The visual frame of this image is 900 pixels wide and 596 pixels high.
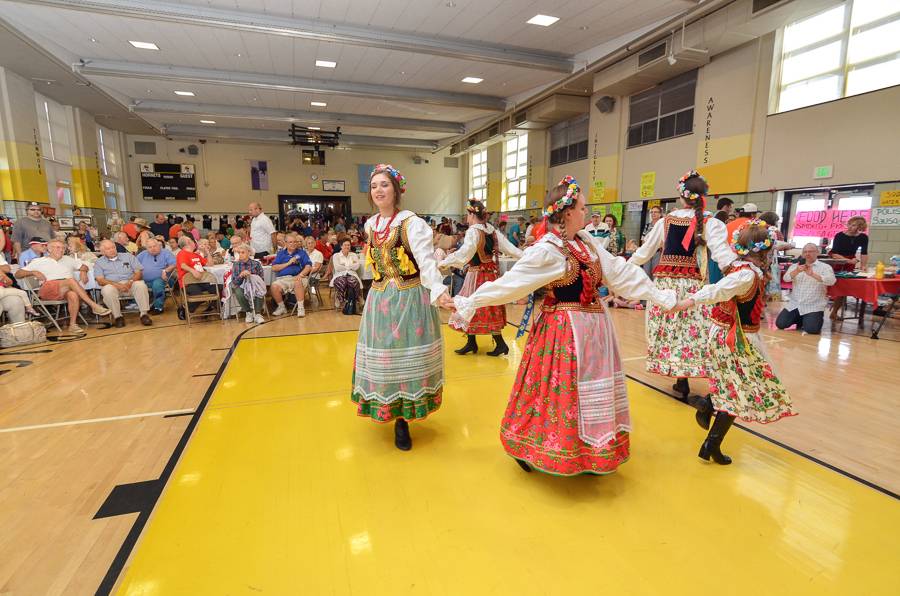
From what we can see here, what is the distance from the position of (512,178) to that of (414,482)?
14.6 m

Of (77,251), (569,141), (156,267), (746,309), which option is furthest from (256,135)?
(746,309)

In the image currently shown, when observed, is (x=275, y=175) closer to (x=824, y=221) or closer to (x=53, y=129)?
(x=53, y=129)

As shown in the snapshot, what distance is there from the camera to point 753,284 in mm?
2348

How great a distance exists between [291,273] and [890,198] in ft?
28.4

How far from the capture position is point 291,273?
6953 millimetres

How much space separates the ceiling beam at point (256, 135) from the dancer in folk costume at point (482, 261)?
1423 cm

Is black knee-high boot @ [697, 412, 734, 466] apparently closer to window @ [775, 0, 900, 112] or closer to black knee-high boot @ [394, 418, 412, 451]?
black knee-high boot @ [394, 418, 412, 451]

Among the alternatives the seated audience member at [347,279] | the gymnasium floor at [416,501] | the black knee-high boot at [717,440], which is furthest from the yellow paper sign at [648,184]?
the black knee-high boot at [717,440]

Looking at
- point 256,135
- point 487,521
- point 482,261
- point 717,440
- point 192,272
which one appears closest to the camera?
point 487,521

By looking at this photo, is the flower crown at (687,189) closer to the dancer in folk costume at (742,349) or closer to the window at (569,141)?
the dancer in folk costume at (742,349)

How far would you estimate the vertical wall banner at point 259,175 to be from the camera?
694 inches

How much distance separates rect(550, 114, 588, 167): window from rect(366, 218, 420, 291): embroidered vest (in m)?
10.7

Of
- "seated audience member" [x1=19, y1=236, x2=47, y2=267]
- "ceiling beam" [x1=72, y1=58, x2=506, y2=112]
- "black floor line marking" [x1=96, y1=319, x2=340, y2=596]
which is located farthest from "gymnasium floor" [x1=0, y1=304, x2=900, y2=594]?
"ceiling beam" [x1=72, y1=58, x2=506, y2=112]

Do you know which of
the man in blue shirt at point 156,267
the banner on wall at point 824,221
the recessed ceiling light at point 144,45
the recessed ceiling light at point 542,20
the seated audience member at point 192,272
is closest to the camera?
the seated audience member at point 192,272
